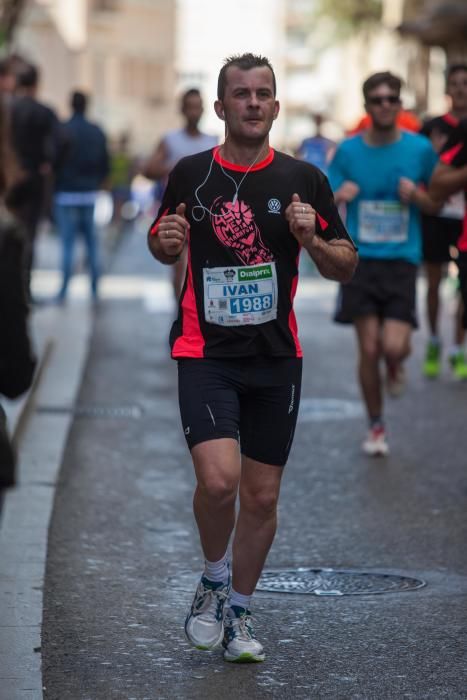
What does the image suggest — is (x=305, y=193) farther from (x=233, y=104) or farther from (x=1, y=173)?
(x=1, y=173)

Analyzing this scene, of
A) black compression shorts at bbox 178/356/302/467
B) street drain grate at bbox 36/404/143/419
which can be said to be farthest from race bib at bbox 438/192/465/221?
black compression shorts at bbox 178/356/302/467

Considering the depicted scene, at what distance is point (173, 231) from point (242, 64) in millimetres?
571

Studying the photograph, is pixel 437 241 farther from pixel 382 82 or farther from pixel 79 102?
pixel 79 102

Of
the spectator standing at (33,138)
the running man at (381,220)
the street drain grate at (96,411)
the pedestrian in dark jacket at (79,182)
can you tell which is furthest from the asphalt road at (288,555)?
the pedestrian in dark jacket at (79,182)

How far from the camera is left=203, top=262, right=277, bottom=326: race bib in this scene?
5.30 meters

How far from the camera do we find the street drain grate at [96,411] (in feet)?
34.4

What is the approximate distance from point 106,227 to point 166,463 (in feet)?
95.4

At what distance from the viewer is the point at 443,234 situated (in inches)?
465

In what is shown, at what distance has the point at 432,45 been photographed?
38031 mm

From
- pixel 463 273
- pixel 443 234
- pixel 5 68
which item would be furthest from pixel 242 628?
pixel 5 68

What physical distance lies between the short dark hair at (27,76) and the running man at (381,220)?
5.33m

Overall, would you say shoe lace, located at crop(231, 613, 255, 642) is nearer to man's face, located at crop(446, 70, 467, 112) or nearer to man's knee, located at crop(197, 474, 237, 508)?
man's knee, located at crop(197, 474, 237, 508)

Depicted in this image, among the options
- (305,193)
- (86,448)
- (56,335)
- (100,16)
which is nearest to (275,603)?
(305,193)

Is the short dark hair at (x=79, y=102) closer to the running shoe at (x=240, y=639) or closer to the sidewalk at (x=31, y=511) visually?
the sidewalk at (x=31, y=511)
